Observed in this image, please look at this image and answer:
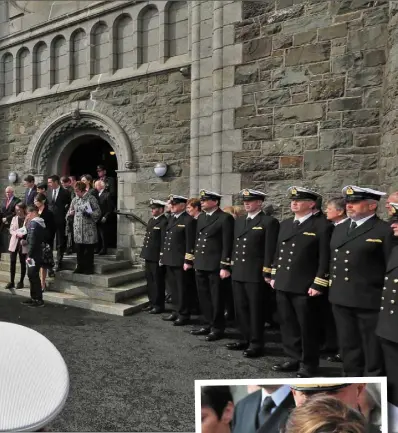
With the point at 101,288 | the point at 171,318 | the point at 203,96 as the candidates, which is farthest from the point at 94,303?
the point at 203,96

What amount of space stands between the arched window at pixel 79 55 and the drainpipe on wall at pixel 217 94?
2.78 metres

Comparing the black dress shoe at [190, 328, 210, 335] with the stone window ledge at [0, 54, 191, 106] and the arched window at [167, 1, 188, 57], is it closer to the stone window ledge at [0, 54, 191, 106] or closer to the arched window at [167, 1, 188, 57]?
the stone window ledge at [0, 54, 191, 106]

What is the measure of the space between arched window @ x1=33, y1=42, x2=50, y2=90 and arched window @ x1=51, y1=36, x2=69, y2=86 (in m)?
0.12

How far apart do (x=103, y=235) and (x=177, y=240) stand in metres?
2.77

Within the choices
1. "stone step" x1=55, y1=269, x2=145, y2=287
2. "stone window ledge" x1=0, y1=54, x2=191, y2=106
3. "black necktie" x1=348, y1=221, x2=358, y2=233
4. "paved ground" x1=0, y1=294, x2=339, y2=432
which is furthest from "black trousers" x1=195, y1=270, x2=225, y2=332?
"stone window ledge" x1=0, y1=54, x2=191, y2=106

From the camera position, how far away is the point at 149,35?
697 cm

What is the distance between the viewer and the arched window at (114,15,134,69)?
707 cm

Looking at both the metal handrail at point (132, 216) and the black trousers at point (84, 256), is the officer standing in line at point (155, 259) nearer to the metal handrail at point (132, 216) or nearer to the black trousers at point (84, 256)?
the black trousers at point (84, 256)

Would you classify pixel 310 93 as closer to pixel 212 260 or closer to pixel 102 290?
pixel 212 260

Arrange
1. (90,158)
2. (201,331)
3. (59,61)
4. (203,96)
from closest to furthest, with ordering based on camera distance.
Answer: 1. (201,331)
2. (203,96)
3. (59,61)
4. (90,158)

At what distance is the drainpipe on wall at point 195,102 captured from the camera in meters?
6.30

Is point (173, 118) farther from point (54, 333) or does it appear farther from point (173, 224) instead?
point (54, 333)

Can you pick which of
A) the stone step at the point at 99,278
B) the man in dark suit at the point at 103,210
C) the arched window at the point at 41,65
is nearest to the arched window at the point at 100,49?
the arched window at the point at 41,65

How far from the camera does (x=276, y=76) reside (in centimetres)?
543
